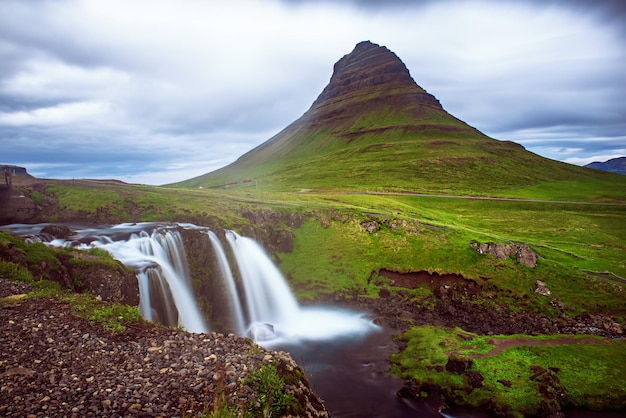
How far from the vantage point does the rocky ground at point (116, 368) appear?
9.80 metres

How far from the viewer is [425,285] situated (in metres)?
37.4

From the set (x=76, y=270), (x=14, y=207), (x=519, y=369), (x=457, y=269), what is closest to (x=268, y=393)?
(x=76, y=270)

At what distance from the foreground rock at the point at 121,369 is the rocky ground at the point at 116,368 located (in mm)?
27

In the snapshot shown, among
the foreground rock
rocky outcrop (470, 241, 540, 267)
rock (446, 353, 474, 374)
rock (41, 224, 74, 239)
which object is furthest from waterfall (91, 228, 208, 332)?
rocky outcrop (470, 241, 540, 267)

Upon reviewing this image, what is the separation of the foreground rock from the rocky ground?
3cm

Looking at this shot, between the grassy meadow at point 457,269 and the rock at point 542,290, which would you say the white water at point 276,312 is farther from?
the rock at point 542,290

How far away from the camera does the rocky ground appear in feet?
32.1

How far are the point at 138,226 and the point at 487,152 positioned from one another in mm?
165114

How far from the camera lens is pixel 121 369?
11.6m

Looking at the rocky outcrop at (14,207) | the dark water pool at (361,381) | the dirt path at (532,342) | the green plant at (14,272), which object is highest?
the rocky outcrop at (14,207)

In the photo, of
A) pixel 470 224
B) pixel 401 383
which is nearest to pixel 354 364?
pixel 401 383

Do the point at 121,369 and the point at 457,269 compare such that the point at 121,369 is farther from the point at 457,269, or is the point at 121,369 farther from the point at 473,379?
the point at 457,269

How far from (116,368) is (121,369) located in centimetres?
19

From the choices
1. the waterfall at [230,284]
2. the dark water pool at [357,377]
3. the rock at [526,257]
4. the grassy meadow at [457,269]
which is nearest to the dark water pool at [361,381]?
the dark water pool at [357,377]
